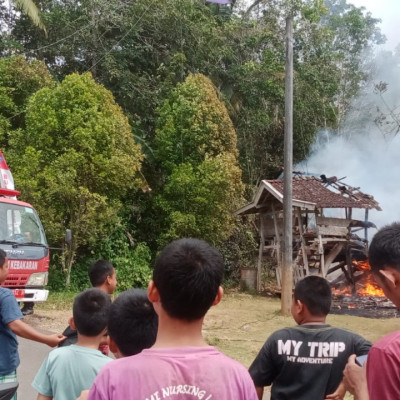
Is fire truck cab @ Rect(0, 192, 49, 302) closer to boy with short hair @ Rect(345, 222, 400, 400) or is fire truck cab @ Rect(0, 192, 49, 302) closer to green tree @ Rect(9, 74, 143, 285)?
green tree @ Rect(9, 74, 143, 285)

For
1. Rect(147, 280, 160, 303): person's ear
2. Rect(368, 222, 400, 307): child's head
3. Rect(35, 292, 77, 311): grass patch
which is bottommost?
Rect(35, 292, 77, 311): grass patch

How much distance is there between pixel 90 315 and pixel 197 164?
15932mm

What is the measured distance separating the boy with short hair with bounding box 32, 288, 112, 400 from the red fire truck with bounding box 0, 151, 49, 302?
719 cm

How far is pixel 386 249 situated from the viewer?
1.98 metres

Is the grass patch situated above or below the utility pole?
below

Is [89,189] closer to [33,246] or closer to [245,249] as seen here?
[33,246]

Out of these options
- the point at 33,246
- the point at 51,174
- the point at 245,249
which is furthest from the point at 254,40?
the point at 33,246

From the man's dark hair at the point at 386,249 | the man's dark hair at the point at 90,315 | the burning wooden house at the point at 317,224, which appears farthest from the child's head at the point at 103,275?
the burning wooden house at the point at 317,224

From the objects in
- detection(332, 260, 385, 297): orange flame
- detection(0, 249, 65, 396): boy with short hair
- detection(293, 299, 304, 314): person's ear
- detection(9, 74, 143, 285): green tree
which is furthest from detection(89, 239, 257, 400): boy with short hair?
detection(332, 260, 385, 297): orange flame

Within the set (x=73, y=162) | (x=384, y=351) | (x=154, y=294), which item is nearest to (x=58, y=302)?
(x=73, y=162)

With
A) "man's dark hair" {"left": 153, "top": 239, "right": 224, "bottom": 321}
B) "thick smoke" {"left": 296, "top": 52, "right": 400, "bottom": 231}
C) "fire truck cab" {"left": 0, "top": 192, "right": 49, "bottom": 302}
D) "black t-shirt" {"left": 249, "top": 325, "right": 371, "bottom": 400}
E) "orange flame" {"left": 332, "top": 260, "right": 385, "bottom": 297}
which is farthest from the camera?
"thick smoke" {"left": 296, "top": 52, "right": 400, "bottom": 231}

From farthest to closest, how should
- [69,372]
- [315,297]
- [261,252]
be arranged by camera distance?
[261,252] < [315,297] < [69,372]

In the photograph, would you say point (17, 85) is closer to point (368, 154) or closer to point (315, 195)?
point (315, 195)

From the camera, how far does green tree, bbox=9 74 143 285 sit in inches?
593
